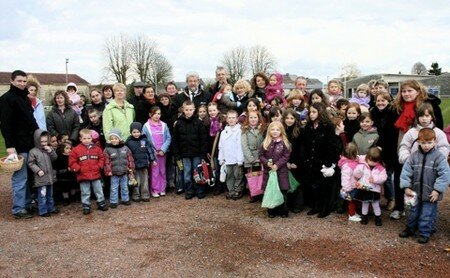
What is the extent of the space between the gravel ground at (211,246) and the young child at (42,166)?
337 millimetres

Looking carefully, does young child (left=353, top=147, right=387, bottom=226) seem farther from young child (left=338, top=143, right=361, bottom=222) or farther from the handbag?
the handbag

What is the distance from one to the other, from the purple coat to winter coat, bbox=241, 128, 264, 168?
0.60 meters

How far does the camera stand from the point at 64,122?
7.00m

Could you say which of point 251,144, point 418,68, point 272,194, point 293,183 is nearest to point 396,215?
point 293,183

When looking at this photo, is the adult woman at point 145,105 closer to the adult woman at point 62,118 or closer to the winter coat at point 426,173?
the adult woman at point 62,118

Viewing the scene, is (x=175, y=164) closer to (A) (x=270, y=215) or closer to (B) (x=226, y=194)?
(B) (x=226, y=194)

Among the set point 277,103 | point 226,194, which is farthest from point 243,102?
point 226,194

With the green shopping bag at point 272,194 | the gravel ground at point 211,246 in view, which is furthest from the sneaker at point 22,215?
the green shopping bag at point 272,194

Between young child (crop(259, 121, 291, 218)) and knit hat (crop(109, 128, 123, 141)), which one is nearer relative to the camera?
young child (crop(259, 121, 291, 218))

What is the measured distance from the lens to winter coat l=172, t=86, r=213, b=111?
25.4 feet

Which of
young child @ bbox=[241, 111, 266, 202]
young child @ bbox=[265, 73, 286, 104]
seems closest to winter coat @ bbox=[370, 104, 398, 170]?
young child @ bbox=[241, 111, 266, 202]

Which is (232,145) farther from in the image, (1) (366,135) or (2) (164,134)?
(1) (366,135)

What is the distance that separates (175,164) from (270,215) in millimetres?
2627

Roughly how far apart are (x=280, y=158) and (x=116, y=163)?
292 cm
